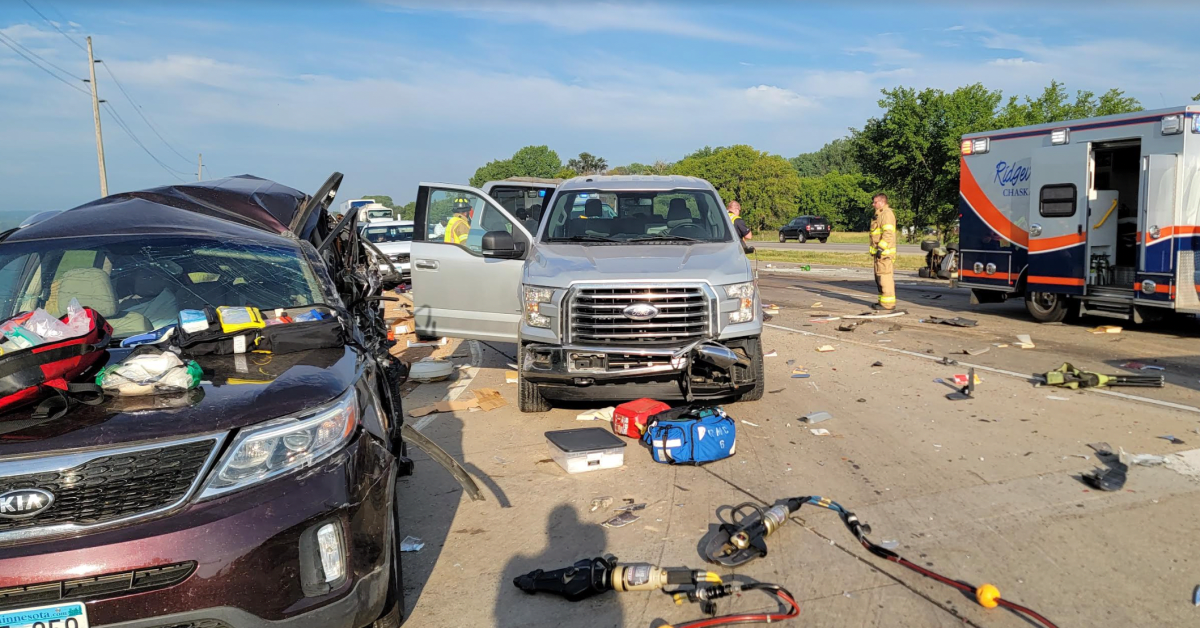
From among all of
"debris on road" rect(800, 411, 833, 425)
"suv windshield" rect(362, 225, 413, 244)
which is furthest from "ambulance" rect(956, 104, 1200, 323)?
"suv windshield" rect(362, 225, 413, 244)

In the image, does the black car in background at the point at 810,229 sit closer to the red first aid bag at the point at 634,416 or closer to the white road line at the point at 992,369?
the white road line at the point at 992,369

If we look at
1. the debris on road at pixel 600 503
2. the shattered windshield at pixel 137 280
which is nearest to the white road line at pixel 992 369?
the debris on road at pixel 600 503

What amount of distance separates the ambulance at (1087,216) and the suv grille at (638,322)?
7.77 metres

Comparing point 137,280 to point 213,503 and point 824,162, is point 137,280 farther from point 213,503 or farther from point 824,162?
point 824,162

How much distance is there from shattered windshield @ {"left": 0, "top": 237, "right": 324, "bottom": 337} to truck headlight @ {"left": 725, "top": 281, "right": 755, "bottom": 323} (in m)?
3.29

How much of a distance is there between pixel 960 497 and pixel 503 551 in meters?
2.83

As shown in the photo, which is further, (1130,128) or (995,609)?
(1130,128)

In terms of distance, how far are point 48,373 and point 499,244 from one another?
4.80 m

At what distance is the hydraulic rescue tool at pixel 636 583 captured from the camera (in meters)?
3.76

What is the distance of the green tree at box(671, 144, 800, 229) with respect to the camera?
84.0 m

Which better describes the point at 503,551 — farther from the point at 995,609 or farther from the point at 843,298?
the point at 843,298

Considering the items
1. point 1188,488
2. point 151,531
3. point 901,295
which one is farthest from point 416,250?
point 901,295

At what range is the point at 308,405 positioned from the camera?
3143mm

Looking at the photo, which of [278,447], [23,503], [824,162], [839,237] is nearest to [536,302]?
[278,447]
